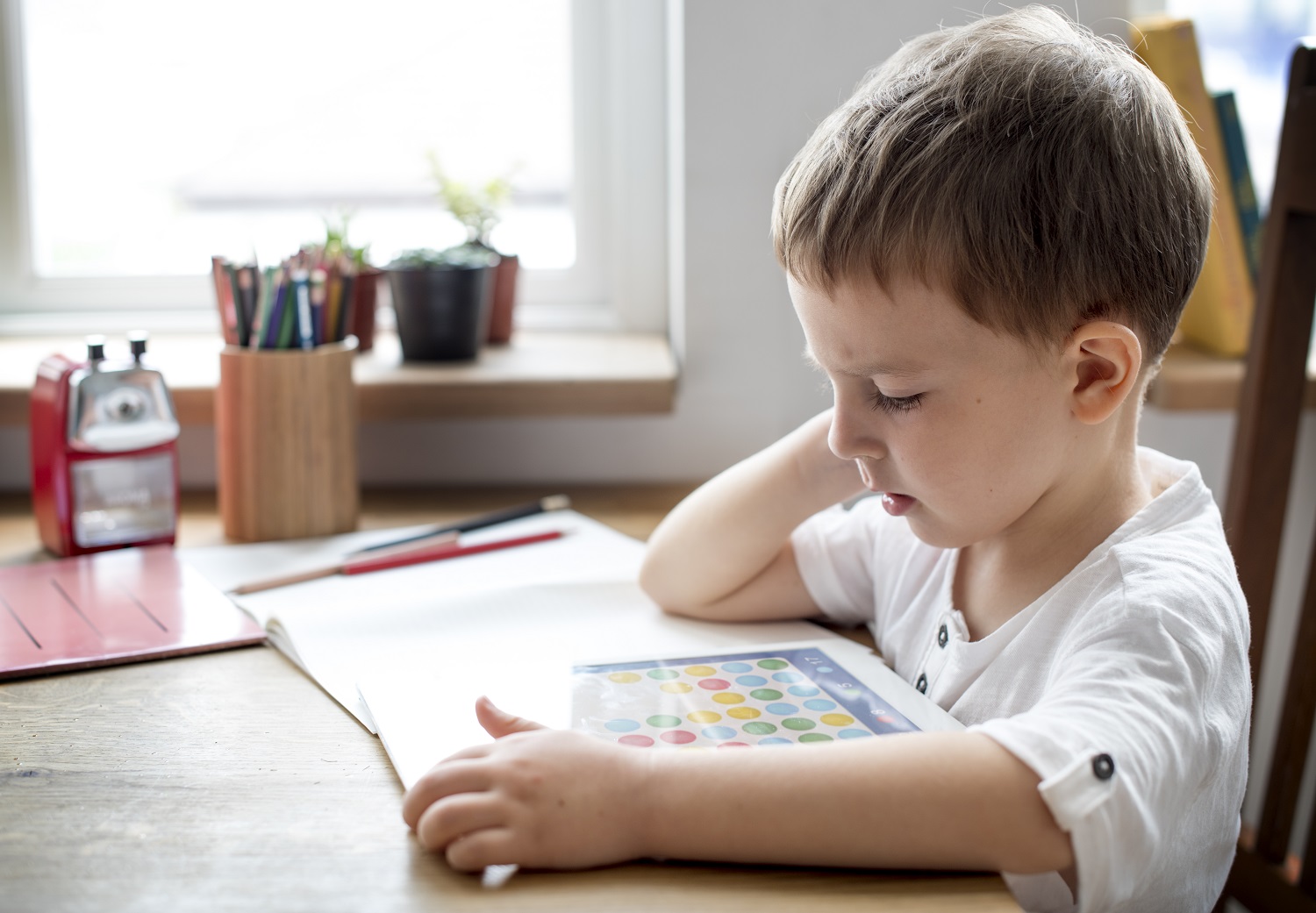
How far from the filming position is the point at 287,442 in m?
1.03

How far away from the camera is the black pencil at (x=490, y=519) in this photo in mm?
1015

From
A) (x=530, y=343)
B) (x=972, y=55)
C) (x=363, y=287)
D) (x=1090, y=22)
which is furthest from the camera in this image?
(x=530, y=343)

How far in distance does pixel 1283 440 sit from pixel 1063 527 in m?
0.44

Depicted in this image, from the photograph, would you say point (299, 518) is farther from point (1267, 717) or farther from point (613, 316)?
point (1267, 717)

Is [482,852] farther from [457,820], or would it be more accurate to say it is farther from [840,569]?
[840,569]

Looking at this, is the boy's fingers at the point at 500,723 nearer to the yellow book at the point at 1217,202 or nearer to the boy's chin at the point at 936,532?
the boy's chin at the point at 936,532

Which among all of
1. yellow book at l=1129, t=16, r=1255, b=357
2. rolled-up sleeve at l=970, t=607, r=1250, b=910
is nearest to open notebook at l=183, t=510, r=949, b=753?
rolled-up sleeve at l=970, t=607, r=1250, b=910

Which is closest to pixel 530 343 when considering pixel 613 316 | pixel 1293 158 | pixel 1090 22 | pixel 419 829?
pixel 613 316

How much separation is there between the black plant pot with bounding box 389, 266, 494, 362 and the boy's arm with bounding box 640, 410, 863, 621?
0.45 metres

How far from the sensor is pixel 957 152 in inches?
25.0

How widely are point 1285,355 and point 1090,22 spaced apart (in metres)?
0.37

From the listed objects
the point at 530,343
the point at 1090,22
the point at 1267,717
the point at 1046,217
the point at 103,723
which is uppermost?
the point at 1090,22

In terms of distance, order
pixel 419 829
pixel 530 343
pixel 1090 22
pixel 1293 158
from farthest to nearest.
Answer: pixel 530 343, pixel 1090 22, pixel 1293 158, pixel 419 829

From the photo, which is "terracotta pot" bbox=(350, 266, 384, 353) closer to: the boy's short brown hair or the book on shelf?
the boy's short brown hair
